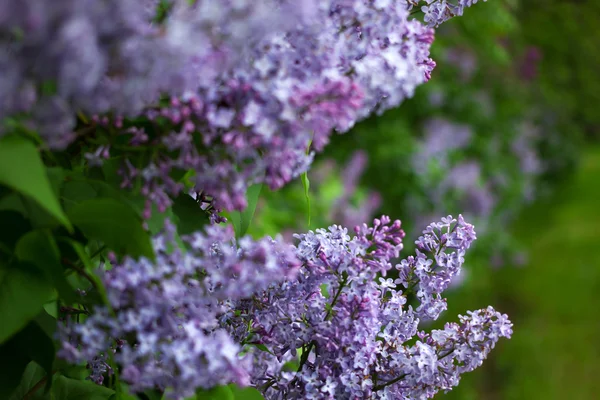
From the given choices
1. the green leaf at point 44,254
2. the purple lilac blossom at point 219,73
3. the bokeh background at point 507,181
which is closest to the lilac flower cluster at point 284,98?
the purple lilac blossom at point 219,73

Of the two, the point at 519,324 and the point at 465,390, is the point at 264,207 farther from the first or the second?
the point at 519,324

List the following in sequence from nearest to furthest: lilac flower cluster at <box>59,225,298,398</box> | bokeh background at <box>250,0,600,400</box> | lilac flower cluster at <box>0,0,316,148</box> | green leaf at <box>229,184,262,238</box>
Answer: lilac flower cluster at <box>0,0,316,148</box> → lilac flower cluster at <box>59,225,298,398</box> → green leaf at <box>229,184,262,238</box> → bokeh background at <box>250,0,600,400</box>

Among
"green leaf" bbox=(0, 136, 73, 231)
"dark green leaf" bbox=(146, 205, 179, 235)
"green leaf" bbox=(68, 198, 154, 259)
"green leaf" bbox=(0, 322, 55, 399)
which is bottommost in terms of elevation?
"green leaf" bbox=(0, 322, 55, 399)

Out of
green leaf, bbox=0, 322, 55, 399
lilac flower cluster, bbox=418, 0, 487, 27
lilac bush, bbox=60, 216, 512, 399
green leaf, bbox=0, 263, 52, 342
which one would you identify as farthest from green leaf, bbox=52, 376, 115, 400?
lilac flower cluster, bbox=418, 0, 487, 27

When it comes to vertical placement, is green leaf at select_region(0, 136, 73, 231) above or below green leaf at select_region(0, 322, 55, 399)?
above

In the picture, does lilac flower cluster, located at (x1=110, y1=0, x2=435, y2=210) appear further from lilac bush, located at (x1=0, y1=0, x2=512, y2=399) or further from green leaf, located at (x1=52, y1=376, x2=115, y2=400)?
green leaf, located at (x1=52, y1=376, x2=115, y2=400)

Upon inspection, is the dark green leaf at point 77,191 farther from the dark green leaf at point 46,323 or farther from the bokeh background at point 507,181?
the bokeh background at point 507,181

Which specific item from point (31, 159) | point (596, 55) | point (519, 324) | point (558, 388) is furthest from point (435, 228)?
point (596, 55)
